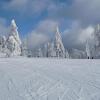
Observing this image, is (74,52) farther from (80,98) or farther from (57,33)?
(80,98)

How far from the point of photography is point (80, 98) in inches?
466

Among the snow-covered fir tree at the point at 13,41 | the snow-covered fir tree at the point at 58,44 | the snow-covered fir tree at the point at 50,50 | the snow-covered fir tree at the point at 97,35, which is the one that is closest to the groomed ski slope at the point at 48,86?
the snow-covered fir tree at the point at 13,41

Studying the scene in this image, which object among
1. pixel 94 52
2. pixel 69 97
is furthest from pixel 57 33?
pixel 69 97

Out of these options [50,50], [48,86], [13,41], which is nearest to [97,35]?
[50,50]

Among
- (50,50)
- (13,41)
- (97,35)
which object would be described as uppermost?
(97,35)

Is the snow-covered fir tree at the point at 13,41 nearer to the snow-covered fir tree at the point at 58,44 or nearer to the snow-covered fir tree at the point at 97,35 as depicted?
the snow-covered fir tree at the point at 58,44

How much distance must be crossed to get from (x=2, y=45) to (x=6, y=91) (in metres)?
65.4

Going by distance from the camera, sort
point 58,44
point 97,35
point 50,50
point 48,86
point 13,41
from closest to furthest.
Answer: point 48,86
point 97,35
point 13,41
point 58,44
point 50,50

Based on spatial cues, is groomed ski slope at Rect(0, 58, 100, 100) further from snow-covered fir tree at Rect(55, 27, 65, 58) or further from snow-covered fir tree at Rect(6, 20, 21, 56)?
snow-covered fir tree at Rect(55, 27, 65, 58)

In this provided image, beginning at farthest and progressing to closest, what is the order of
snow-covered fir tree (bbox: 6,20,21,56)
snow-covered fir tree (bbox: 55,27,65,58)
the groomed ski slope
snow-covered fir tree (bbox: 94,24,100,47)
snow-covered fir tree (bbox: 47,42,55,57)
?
1. snow-covered fir tree (bbox: 47,42,55,57)
2. snow-covered fir tree (bbox: 55,27,65,58)
3. snow-covered fir tree (bbox: 6,20,21,56)
4. snow-covered fir tree (bbox: 94,24,100,47)
5. the groomed ski slope

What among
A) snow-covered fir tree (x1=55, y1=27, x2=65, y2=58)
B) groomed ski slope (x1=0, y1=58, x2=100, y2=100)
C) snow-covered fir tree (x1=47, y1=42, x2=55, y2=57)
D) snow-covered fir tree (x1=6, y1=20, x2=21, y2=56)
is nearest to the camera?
groomed ski slope (x1=0, y1=58, x2=100, y2=100)

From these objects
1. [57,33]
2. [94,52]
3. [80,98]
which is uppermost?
[57,33]

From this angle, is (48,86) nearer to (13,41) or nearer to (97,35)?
(13,41)

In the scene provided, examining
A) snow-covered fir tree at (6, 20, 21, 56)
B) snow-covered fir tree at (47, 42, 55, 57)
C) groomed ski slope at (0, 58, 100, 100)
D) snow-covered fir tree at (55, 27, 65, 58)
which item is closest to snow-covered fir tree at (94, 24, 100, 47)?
snow-covered fir tree at (55, 27, 65, 58)
